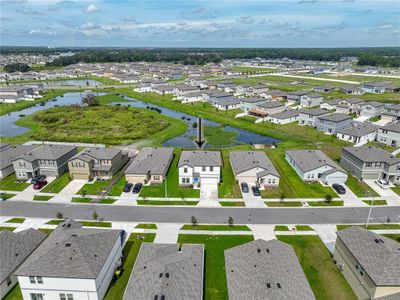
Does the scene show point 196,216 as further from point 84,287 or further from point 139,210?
point 84,287

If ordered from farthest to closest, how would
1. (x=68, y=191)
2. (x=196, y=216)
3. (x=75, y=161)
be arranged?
(x=75, y=161), (x=68, y=191), (x=196, y=216)

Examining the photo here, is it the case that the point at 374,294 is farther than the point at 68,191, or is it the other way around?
the point at 68,191

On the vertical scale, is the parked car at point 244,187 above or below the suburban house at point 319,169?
below

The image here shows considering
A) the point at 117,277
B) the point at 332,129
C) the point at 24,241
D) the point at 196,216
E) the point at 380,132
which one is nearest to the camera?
the point at 117,277

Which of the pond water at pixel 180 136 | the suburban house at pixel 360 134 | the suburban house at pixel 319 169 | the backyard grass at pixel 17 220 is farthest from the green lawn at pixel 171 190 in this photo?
the suburban house at pixel 360 134

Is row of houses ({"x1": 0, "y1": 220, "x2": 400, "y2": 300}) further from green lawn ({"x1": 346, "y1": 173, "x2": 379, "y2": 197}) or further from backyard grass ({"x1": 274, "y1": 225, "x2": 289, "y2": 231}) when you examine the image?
green lawn ({"x1": 346, "y1": 173, "x2": 379, "y2": 197})

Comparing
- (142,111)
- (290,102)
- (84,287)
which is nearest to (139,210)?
(84,287)

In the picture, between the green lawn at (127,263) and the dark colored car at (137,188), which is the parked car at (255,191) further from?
the dark colored car at (137,188)
